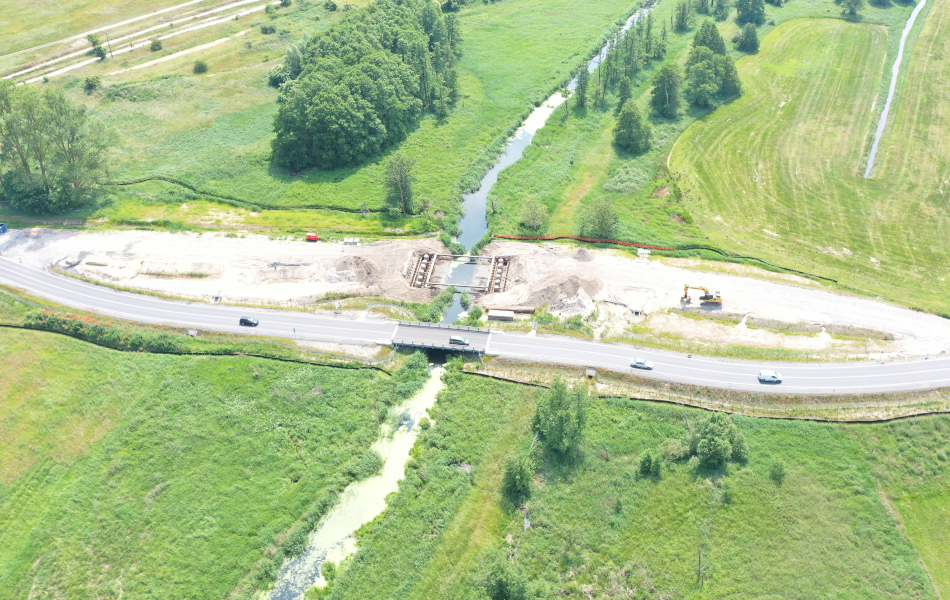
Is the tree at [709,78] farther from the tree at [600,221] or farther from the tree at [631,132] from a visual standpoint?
the tree at [600,221]

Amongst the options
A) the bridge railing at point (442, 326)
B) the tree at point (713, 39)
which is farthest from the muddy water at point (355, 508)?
the tree at point (713, 39)

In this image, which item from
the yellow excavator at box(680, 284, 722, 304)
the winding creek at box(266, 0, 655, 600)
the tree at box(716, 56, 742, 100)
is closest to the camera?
the winding creek at box(266, 0, 655, 600)

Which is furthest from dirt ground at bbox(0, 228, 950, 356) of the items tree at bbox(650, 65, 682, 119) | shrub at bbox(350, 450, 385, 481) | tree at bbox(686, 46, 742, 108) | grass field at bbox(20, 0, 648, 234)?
tree at bbox(686, 46, 742, 108)

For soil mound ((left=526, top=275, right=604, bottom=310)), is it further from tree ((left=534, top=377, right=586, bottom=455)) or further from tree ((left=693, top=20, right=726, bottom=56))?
tree ((left=693, top=20, right=726, bottom=56))

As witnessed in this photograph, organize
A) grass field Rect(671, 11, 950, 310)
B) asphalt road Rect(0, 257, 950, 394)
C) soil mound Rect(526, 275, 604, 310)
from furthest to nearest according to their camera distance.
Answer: grass field Rect(671, 11, 950, 310) < soil mound Rect(526, 275, 604, 310) < asphalt road Rect(0, 257, 950, 394)

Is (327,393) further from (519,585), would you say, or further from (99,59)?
(99,59)

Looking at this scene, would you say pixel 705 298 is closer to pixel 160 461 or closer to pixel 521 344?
pixel 521 344

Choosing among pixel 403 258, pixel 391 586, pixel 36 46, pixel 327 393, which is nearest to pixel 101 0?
pixel 36 46
